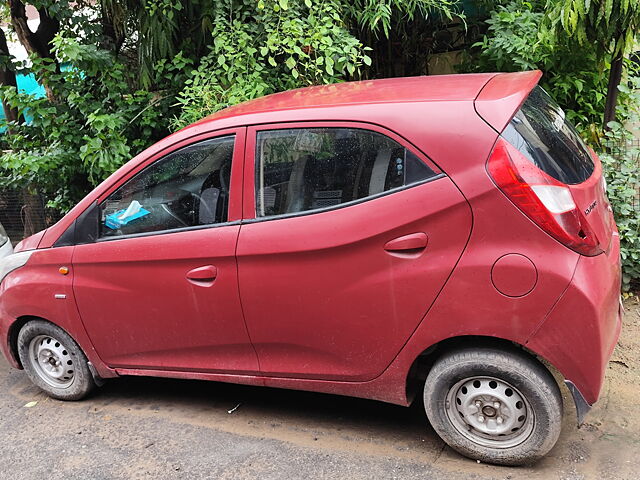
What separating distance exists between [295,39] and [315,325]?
2829mm

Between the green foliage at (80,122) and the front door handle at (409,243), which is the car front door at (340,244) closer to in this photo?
the front door handle at (409,243)

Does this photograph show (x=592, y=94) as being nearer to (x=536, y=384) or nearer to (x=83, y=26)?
(x=536, y=384)

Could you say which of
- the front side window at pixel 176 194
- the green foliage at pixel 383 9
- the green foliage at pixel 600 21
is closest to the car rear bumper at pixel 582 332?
the front side window at pixel 176 194

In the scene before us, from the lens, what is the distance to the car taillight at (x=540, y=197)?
2.31 metres

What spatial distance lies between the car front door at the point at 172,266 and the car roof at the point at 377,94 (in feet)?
1.03

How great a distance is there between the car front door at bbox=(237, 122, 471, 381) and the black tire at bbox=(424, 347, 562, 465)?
0.29 meters

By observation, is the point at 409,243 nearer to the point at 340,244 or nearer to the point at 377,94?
the point at 340,244

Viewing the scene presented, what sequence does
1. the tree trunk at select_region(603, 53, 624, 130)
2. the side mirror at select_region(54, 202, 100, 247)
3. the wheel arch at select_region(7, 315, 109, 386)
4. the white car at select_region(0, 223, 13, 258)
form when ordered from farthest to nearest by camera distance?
the white car at select_region(0, 223, 13, 258) < the tree trunk at select_region(603, 53, 624, 130) < the wheel arch at select_region(7, 315, 109, 386) < the side mirror at select_region(54, 202, 100, 247)

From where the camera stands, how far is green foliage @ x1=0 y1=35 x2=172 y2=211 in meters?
4.96

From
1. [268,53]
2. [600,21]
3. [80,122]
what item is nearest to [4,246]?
[80,122]

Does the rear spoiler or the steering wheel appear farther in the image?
the steering wheel

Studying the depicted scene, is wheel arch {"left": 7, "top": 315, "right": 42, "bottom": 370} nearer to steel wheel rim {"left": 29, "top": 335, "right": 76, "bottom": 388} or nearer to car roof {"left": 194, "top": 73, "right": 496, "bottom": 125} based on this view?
steel wheel rim {"left": 29, "top": 335, "right": 76, "bottom": 388}

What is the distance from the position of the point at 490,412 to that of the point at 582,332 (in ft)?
1.89

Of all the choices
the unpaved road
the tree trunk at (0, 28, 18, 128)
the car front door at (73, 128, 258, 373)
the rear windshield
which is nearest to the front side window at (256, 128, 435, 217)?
the car front door at (73, 128, 258, 373)
